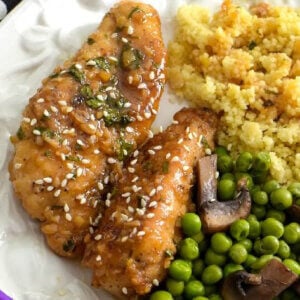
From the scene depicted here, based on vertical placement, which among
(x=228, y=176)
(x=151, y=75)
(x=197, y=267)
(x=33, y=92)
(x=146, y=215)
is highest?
(x=151, y=75)

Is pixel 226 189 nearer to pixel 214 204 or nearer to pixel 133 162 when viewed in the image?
pixel 214 204

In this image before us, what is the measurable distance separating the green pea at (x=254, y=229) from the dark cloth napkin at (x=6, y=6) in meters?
2.45

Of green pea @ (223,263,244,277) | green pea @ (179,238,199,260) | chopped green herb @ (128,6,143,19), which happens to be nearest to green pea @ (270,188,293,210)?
green pea @ (223,263,244,277)

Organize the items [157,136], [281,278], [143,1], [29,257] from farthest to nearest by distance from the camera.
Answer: [143,1] < [157,136] < [29,257] < [281,278]

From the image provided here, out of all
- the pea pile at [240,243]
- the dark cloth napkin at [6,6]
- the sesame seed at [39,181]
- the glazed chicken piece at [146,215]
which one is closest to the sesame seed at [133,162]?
the glazed chicken piece at [146,215]

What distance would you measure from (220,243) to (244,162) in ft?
1.88

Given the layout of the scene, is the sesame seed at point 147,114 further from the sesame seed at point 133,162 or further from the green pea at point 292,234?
the green pea at point 292,234

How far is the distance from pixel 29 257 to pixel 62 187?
1.49 ft

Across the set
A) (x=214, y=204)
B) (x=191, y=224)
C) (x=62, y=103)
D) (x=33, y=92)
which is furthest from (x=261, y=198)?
(x=33, y=92)

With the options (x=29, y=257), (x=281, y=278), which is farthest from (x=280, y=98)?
(x=29, y=257)

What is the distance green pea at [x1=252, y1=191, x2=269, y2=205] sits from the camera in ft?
12.9

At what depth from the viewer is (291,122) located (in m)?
4.15

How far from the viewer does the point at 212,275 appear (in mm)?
3670

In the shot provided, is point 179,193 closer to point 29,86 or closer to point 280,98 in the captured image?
point 280,98
